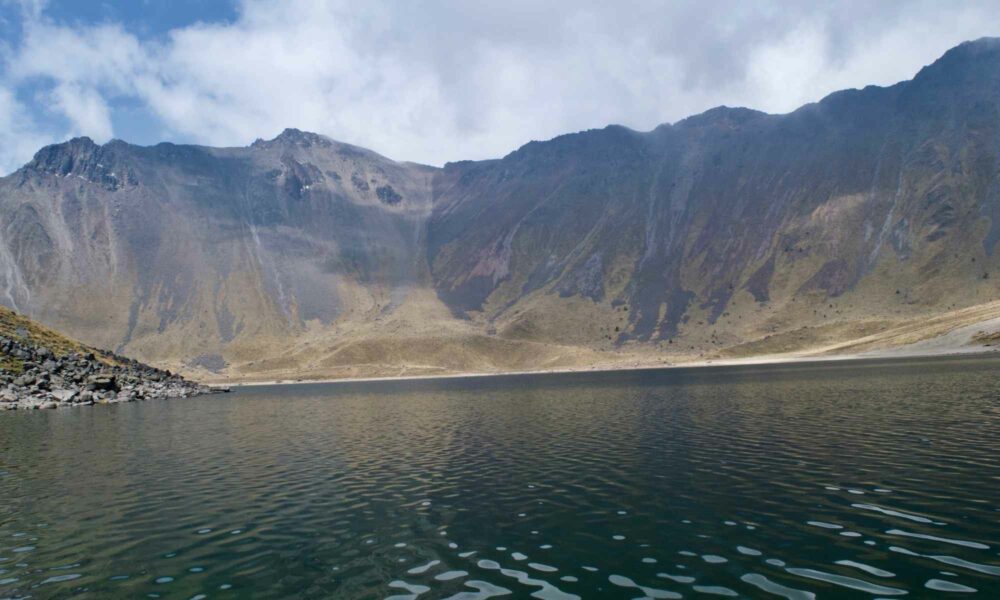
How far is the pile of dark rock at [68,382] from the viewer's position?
3782 inches

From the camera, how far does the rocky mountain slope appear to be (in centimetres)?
9712

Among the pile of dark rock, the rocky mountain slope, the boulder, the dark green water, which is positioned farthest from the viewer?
the boulder

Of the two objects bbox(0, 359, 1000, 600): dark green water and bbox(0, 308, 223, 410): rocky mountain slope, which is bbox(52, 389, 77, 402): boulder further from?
bbox(0, 359, 1000, 600): dark green water

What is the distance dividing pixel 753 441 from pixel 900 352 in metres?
152

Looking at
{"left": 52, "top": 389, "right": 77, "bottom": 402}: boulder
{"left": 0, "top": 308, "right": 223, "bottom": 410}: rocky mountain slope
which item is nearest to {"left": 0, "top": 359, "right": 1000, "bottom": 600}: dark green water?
{"left": 52, "top": 389, "right": 77, "bottom": 402}: boulder

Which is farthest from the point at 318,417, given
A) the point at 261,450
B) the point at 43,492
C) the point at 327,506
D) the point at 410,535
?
the point at 410,535

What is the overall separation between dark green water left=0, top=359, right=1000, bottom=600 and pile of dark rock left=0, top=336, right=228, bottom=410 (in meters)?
52.7

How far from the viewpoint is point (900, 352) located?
161750 millimetres

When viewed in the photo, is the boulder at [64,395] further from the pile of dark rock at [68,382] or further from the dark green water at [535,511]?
the dark green water at [535,511]

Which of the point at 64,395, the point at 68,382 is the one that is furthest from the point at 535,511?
the point at 68,382

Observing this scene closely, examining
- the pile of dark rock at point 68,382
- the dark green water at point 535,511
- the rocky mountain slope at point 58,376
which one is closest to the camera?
the dark green water at point 535,511

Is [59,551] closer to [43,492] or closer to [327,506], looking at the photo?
[327,506]

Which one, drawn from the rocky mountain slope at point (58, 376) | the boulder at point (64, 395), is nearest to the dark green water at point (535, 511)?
the boulder at point (64, 395)

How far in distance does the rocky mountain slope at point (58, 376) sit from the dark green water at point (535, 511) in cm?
5361
